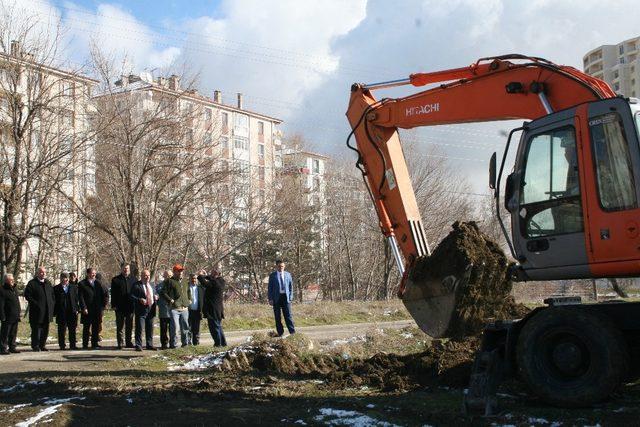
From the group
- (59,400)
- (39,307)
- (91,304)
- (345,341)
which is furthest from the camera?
(345,341)

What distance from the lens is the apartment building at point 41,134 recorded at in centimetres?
2186

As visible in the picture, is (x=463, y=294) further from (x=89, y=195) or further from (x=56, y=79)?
(x=89, y=195)

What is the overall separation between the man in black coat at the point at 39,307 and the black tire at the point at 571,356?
37.9 ft

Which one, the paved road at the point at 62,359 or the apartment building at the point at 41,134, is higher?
the apartment building at the point at 41,134

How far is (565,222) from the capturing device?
747 cm

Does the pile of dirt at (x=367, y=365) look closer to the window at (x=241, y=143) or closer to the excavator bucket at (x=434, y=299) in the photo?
the excavator bucket at (x=434, y=299)

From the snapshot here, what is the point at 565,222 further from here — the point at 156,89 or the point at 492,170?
the point at 156,89

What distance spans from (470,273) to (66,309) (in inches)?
411

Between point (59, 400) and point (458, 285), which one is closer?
point (59, 400)

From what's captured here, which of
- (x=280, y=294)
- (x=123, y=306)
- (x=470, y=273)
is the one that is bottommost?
(x=123, y=306)

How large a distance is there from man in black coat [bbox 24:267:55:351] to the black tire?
37.9ft

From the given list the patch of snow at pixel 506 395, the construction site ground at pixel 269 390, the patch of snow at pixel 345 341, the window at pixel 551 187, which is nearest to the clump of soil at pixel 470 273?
the construction site ground at pixel 269 390

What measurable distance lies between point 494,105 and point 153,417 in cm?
598

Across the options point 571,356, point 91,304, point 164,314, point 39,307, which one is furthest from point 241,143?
point 571,356
